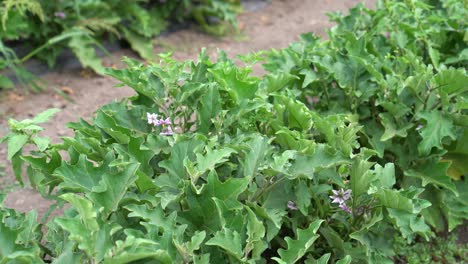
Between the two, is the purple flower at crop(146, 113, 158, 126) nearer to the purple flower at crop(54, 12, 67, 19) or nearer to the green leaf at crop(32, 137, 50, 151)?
the green leaf at crop(32, 137, 50, 151)

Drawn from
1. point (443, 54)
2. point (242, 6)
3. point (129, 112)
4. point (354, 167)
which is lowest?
point (242, 6)

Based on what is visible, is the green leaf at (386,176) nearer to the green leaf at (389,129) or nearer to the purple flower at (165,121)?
the green leaf at (389,129)

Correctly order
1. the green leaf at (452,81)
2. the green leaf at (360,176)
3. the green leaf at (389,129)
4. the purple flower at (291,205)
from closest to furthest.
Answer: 1. the green leaf at (360,176)
2. the purple flower at (291,205)
3. the green leaf at (452,81)
4. the green leaf at (389,129)

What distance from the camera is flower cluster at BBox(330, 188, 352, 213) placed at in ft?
9.02

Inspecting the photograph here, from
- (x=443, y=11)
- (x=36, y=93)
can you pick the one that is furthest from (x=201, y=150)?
(x=36, y=93)

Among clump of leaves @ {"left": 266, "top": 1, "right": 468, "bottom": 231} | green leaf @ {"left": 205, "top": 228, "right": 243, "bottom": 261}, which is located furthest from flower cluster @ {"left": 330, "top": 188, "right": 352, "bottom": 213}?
green leaf @ {"left": 205, "top": 228, "right": 243, "bottom": 261}

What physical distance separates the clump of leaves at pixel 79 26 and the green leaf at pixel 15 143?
2.32m

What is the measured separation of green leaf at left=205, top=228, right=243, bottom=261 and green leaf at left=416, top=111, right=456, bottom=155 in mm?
1326

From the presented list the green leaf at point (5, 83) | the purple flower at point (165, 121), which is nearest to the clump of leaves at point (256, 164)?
the purple flower at point (165, 121)

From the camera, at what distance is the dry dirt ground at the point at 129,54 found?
4766 millimetres

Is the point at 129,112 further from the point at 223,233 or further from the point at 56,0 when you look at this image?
the point at 56,0

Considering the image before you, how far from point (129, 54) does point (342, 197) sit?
12.7ft

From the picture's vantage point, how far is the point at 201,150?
2.53m

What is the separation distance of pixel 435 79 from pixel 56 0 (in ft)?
11.8
